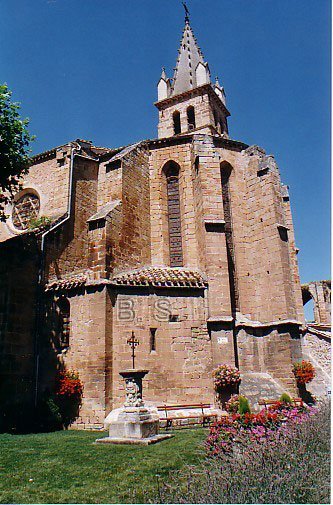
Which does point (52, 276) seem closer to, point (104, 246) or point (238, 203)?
point (104, 246)

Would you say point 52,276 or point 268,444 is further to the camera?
point 52,276

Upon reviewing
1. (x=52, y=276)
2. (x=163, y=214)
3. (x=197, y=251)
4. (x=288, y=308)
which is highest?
(x=163, y=214)

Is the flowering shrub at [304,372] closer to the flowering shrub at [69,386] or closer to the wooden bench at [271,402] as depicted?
the wooden bench at [271,402]

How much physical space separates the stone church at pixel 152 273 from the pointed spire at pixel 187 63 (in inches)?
532

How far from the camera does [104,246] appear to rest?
14.9 m

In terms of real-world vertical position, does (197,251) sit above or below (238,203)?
below

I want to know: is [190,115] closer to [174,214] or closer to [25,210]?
[174,214]

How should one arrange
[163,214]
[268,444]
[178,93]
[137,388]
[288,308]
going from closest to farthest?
[268,444] < [137,388] < [288,308] < [163,214] < [178,93]

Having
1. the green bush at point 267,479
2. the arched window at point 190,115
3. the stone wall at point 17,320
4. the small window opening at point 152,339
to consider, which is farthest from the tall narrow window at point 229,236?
the arched window at point 190,115

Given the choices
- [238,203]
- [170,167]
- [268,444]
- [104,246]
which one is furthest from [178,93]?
[268,444]

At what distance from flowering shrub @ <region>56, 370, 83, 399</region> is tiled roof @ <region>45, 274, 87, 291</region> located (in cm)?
320

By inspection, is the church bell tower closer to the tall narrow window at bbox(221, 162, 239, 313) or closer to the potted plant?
the tall narrow window at bbox(221, 162, 239, 313)

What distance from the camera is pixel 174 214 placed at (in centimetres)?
1872

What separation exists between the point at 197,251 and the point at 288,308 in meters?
4.52
